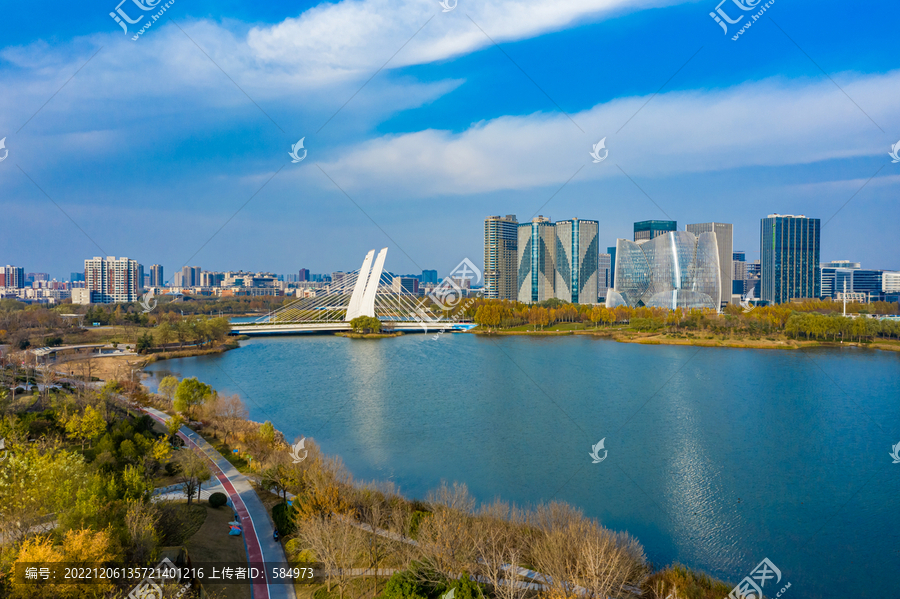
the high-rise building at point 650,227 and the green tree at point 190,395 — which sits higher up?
the high-rise building at point 650,227

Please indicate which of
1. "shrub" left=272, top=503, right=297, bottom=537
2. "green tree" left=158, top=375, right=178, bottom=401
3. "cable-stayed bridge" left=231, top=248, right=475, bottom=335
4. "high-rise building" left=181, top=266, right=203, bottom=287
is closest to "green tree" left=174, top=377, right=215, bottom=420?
"green tree" left=158, top=375, right=178, bottom=401

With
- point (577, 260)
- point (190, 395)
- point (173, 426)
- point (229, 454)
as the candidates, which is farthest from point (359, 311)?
point (577, 260)

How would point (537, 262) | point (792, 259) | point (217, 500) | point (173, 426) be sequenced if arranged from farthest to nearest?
point (537, 262)
point (792, 259)
point (173, 426)
point (217, 500)

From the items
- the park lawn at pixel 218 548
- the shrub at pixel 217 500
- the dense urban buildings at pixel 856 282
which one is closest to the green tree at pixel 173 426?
the shrub at pixel 217 500

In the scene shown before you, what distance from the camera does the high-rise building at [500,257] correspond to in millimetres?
44469

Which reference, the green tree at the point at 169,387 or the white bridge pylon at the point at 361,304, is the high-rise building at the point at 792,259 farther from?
the green tree at the point at 169,387

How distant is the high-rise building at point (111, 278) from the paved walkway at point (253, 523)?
38.1 meters

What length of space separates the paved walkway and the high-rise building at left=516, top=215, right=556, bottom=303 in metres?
38.4

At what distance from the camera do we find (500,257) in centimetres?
4500

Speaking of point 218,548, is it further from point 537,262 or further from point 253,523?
point 537,262

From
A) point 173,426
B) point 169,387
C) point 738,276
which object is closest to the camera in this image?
point 173,426

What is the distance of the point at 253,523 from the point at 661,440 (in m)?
5.92

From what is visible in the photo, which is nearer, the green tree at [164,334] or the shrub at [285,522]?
the shrub at [285,522]

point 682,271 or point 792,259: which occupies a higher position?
point 792,259
